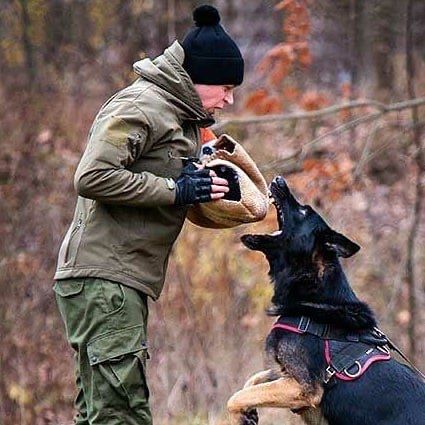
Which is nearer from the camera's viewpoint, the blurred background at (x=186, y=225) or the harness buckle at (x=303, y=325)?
the harness buckle at (x=303, y=325)

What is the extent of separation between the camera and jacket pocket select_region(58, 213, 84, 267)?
4.83m

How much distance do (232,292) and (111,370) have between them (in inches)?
160

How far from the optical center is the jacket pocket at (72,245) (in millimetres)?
4832

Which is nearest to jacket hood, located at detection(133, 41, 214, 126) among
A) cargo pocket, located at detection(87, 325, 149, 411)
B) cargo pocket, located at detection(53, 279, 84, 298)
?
cargo pocket, located at detection(53, 279, 84, 298)

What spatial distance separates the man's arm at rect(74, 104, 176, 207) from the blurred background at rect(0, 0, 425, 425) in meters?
3.29

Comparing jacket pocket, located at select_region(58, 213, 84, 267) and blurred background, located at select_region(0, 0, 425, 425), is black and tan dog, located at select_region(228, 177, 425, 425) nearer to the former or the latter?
jacket pocket, located at select_region(58, 213, 84, 267)

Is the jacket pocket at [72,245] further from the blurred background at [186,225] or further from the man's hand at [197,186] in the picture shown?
the blurred background at [186,225]

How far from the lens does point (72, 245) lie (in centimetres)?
486

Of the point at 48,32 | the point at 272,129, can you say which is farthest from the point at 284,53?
the point at 48,32

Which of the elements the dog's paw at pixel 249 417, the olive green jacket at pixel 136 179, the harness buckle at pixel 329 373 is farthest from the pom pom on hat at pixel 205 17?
the dog's paw at pixel 249 417

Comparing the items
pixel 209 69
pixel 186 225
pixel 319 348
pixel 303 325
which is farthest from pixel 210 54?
pixel 186 225

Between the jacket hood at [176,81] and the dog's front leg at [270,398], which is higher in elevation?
the jacket hood at [176,81]

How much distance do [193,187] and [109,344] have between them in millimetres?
806

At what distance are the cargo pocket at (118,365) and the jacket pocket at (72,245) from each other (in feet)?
1.24
